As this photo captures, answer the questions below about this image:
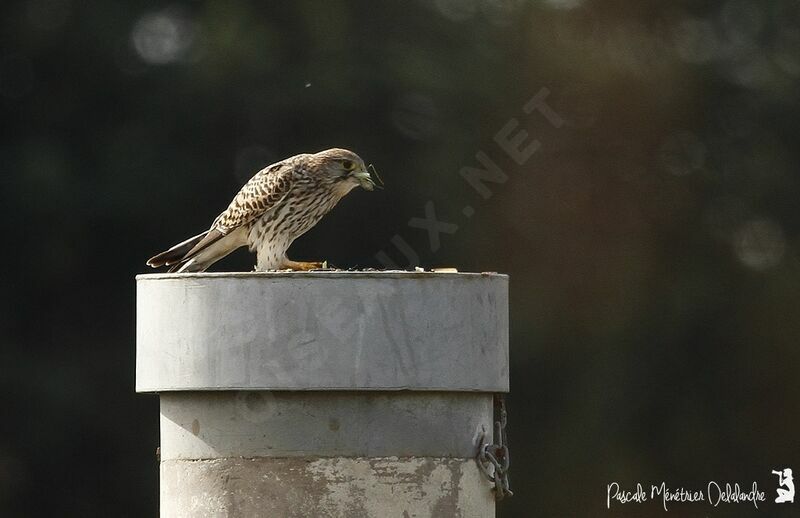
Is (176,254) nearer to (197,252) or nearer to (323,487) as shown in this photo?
(197,252)

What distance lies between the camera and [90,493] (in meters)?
16.6

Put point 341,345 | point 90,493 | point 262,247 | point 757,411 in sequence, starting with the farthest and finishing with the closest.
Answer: point 757,411 → point 90,493 → point 262,247 → point 341,345

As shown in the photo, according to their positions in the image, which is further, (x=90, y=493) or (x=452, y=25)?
(x=452, y=25)

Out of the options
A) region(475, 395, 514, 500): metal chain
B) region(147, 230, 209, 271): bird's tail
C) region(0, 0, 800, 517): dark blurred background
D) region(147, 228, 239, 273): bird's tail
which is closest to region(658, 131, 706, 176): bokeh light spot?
region(0, 0, 800, 517): dark blurred background

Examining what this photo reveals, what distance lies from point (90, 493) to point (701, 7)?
8.23m

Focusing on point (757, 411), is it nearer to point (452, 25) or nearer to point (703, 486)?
point (703, 486)

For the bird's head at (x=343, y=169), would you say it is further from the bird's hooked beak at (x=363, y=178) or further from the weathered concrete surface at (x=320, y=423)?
the weathered concrete surface at (x=320, y=423)

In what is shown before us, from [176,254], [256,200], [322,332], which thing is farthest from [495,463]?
[256,200]

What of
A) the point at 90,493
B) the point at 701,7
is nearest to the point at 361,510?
the point at 90,493

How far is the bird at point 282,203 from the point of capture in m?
8.39

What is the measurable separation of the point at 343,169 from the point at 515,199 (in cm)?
947

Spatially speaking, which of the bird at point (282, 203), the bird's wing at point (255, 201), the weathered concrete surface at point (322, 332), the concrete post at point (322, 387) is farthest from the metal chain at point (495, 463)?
the bird's wing at point (255, 201)

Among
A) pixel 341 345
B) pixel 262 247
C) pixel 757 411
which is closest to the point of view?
pixel 341 345

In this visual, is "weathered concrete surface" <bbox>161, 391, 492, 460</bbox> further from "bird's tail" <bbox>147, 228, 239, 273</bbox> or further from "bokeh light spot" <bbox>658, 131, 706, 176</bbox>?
"bokeh light spot" <bbox>658, 131, 706, 176</bbox>
